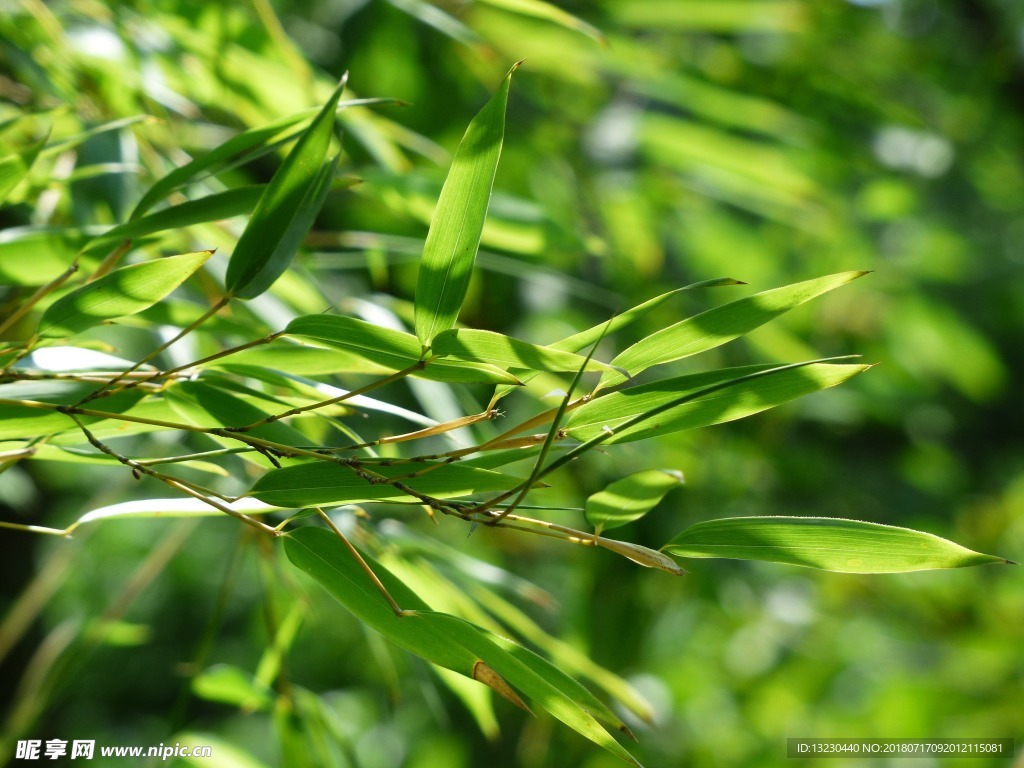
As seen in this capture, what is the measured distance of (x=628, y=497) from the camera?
280 millimetres

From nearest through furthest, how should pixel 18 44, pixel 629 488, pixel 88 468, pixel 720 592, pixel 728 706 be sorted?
pixel 629 488, pixel 18 44, pixel 720 592, pixel 728 706, pixel 88 468

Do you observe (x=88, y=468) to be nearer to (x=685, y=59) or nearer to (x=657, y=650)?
(x=657, y=650)

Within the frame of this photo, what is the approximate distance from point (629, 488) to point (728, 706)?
1.29 meters

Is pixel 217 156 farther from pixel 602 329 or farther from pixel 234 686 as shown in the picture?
pixel 234 686

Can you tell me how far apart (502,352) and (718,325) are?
0.06 metres

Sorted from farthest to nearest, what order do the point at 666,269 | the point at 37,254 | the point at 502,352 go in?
1. the point at 666,269
2. the point at 37,254
3. the point at 502,352

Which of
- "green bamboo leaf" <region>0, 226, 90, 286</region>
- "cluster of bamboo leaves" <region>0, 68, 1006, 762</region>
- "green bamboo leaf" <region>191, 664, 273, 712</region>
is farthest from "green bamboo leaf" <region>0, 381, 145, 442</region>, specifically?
"green bamboo leaf" <region>191, 664, 273, 712</region>

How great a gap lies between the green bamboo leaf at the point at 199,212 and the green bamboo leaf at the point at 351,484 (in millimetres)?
102

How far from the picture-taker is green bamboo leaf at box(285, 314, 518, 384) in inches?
10.5

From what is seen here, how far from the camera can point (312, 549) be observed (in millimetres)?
283

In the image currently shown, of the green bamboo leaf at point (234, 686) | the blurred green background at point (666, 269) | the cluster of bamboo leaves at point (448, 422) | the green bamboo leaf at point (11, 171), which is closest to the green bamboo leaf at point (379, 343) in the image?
the cluster of bamboo leaves at point (448, 422)

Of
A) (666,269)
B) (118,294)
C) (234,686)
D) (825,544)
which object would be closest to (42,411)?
(118,294)

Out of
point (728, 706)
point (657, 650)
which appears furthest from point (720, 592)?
point (728, 706)

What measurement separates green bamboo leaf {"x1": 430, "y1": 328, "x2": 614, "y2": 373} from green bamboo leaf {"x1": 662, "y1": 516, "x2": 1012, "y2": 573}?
0.06 m
